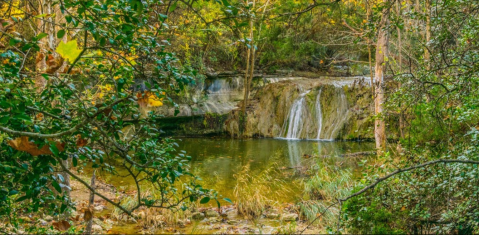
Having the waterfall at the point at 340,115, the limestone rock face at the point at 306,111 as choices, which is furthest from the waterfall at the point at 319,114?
the waterfall at the point at 340,115

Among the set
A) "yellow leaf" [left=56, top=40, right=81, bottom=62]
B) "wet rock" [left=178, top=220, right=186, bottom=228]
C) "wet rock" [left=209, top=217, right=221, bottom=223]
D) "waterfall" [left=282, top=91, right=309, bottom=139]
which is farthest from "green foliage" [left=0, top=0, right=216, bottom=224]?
"waterfall" [left=282, top=91, right=309, bottom=139]

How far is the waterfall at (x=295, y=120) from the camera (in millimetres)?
15992

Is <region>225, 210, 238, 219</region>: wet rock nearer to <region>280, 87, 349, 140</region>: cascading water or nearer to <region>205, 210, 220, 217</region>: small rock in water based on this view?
<region>205, 210, 220, 217</region>: small rock in water

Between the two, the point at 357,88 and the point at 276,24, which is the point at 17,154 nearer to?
the point at 357,88

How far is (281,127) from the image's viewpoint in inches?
647

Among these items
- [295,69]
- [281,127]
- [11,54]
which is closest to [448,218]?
[11,54]

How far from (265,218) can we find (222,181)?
8.96ft

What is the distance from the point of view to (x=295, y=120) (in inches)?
636

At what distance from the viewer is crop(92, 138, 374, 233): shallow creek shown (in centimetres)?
564

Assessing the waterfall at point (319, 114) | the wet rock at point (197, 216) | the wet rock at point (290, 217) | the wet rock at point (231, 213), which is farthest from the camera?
the waterfall at point (319, 114)

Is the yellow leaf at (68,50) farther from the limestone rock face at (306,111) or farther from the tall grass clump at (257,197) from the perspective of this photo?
the limestone rock face at (306,111)

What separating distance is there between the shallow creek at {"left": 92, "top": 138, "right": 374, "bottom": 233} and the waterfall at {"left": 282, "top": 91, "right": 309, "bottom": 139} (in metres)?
0.92

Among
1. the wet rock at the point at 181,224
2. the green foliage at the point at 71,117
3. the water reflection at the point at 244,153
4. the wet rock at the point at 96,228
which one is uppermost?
the green foliage at the point at 71,117

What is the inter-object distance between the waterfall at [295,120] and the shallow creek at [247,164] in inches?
36.4
